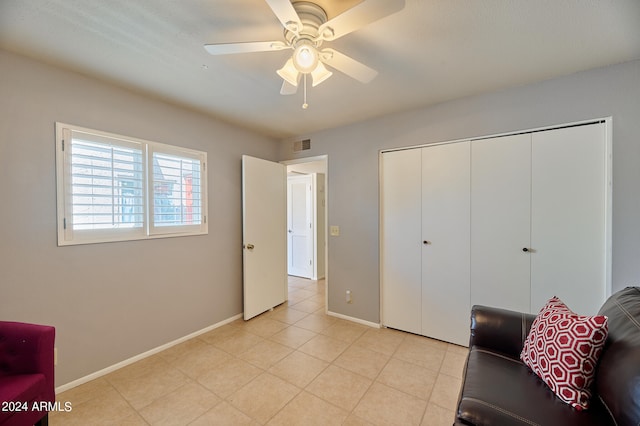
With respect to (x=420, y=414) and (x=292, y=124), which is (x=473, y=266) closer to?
(x=420, y=414)

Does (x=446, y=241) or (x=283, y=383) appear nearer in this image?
(x=283, y=383)

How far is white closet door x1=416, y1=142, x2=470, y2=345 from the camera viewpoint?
244 cm

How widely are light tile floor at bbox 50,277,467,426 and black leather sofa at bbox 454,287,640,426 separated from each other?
57 cm

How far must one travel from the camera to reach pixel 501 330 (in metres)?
1.55

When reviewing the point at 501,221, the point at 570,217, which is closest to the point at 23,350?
the point at 501,221

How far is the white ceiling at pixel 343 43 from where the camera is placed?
52.2 inches

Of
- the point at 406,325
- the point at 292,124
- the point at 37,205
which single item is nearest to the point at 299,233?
the point at 292,124

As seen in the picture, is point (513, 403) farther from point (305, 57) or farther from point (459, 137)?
point (459, 137)

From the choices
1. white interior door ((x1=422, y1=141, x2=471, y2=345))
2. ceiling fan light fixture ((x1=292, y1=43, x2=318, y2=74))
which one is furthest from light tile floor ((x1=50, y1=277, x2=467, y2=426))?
ceiling fan light fixture ((x1=292, y1=43, x2=318, y2=74))

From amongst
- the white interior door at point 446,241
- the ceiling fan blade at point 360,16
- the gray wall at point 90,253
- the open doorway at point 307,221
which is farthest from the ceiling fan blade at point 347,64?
the open doorway at point 307,221

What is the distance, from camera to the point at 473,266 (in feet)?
7.86

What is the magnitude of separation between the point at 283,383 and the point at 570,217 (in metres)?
2.61

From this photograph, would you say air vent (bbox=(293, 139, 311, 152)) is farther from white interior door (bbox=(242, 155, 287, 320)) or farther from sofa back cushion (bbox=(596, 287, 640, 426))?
sofa back cushion (bbox=(596, 287, 640, 426))

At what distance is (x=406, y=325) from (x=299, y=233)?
2905mm
